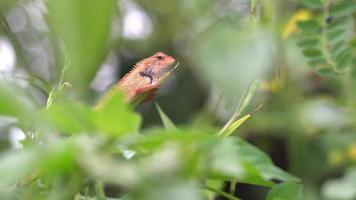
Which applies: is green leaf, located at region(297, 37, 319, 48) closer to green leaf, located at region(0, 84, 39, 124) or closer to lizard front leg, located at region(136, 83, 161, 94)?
lizard front leg, located at region(136, 83, 161, 94)

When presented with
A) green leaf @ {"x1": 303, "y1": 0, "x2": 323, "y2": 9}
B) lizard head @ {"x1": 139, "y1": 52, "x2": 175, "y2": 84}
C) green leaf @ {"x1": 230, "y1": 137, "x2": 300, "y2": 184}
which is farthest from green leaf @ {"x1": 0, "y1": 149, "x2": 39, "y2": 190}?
green leaf @ {"x1": 303, "y1": 0, "x2": 323, "y2": 9}

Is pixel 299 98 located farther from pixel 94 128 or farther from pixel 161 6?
pixel 94 128

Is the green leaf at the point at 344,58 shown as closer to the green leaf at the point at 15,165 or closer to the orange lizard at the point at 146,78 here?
the orange lizard at the point at 146,78

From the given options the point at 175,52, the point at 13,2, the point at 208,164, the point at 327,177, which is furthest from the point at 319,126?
the point at 208,164

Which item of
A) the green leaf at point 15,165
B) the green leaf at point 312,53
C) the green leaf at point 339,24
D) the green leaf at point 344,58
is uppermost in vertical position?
the green leaf at point 339,24

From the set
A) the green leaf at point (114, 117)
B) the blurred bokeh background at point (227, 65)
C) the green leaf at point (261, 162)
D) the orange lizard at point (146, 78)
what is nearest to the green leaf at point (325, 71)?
the blurred bokeh background at point (227, 65)
